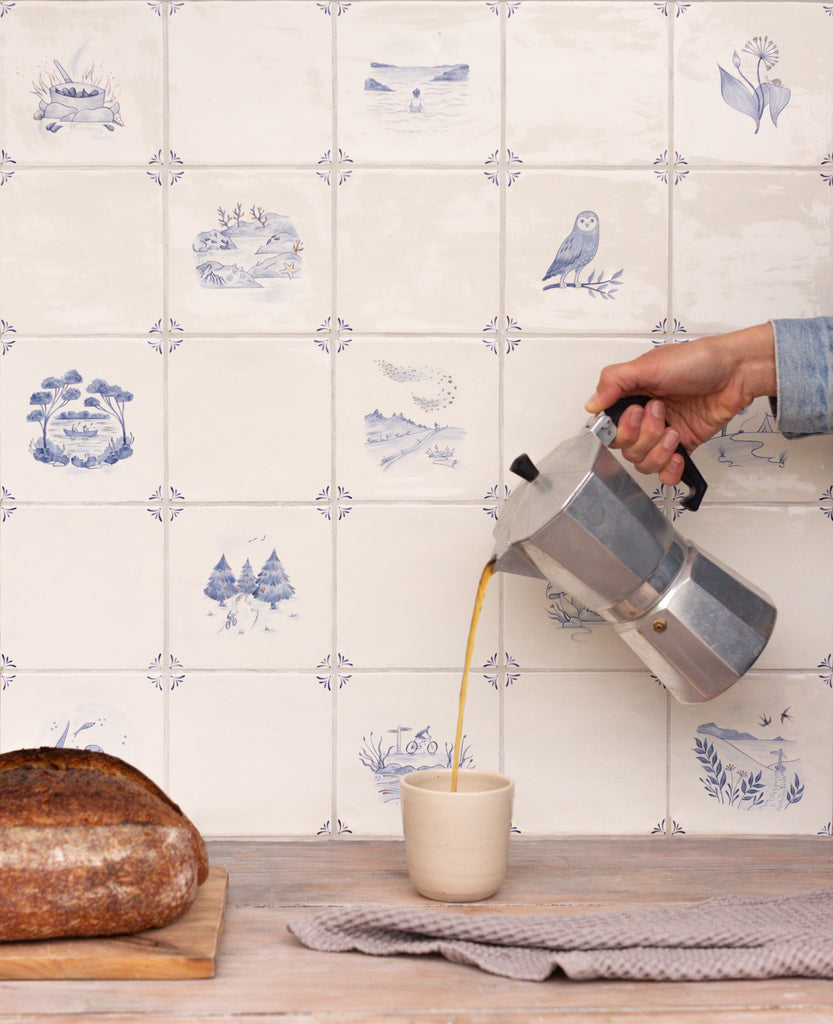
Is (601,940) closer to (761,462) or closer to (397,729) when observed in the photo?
(397,729)

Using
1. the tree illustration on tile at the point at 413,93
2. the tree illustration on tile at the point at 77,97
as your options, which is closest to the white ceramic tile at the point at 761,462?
the tree illustration on tile at the point at 413,93

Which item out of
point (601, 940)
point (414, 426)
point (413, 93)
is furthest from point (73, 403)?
point (601, 940)

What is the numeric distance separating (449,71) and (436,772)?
72cm

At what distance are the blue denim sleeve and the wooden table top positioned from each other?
428 millimetres


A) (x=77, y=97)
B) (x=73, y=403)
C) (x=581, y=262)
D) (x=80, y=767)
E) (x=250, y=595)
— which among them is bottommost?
(x=80, y=767)

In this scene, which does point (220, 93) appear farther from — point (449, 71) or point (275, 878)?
point (275, 878)

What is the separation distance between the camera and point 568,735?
3.27 feet

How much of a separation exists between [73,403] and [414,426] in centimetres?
36

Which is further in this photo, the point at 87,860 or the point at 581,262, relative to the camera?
the point at 581,262

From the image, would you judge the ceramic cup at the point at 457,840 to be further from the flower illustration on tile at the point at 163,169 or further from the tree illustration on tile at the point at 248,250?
the flower illustration on tile at the point at 163,169

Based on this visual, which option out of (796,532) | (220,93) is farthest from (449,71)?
(796,532)

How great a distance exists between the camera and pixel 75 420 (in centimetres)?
99

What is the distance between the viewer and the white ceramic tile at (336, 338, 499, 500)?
988mm

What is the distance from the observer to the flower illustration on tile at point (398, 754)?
993 mm
